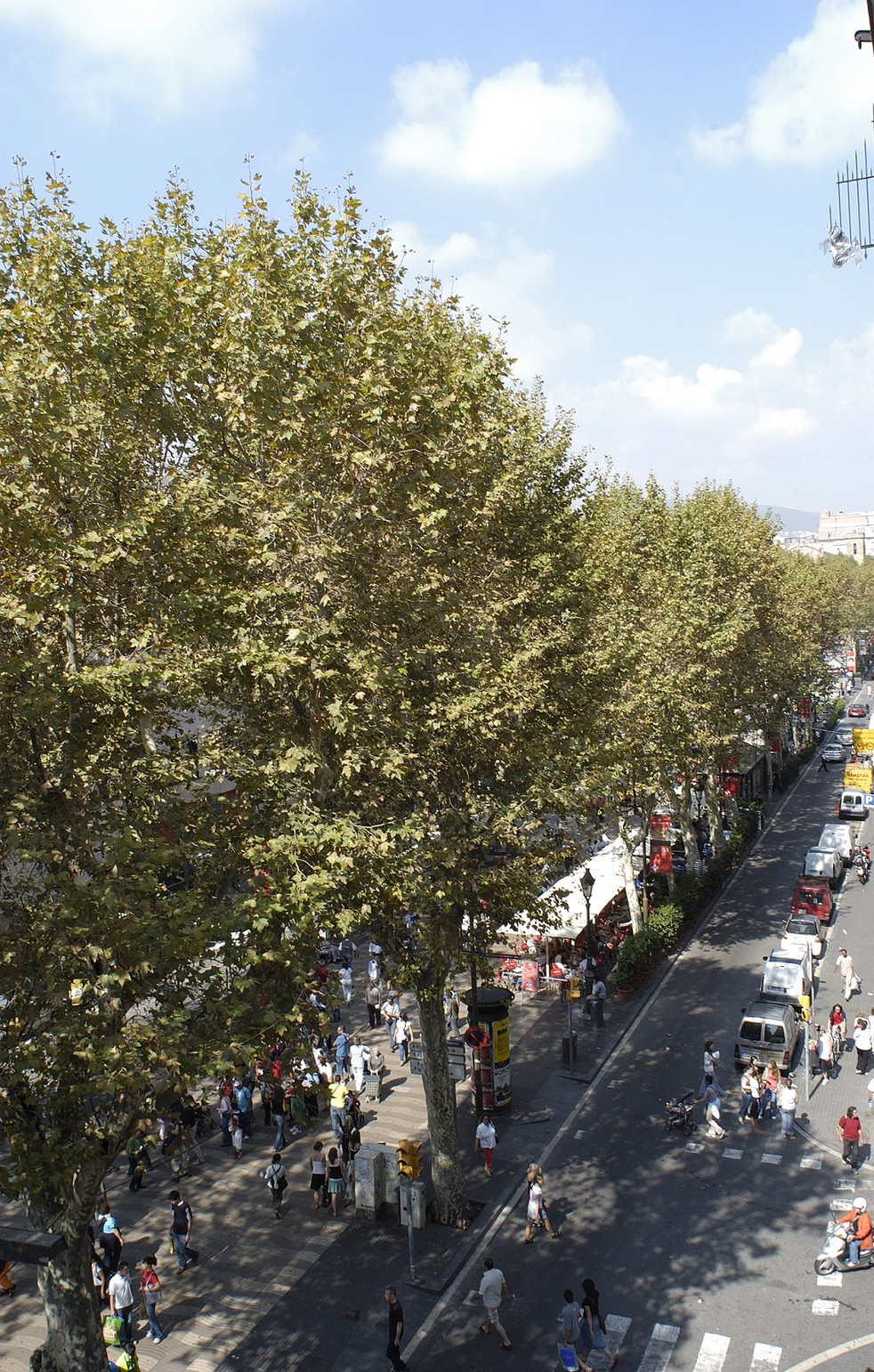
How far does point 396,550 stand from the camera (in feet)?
50.6

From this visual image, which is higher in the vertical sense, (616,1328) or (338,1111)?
(338,1111)

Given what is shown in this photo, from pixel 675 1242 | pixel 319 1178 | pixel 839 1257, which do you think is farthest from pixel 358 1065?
pixel 839 1257

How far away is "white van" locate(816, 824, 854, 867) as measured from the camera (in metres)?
39.5

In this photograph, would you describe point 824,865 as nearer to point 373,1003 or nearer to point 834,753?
point 373,1003

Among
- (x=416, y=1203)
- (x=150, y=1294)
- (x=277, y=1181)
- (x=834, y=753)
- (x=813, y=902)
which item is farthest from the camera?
(x=834, y=753)

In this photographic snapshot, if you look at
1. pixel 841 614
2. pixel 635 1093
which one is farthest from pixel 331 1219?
pixel 841 614

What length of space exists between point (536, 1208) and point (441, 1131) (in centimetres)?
196

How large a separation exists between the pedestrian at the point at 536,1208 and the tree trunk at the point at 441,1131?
1.29 m

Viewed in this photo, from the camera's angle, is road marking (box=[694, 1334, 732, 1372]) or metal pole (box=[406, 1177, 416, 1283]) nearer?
road marking (box=[694, 1334, 732, 1372])

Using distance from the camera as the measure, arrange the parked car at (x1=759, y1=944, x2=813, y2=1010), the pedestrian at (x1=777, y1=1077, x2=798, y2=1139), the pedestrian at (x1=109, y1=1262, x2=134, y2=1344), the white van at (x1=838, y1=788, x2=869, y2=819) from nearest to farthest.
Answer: the pedestrian at (x1=109, y1=1262, x2=134, y2=1344), the pedestrian at (x1=777, y1=1077, x2=798, y2=1139), the parked car at (x1=759, y1=944, x2=813, y2=1010), the white van at (x1=838, y1=788, x2=869, y2=819)

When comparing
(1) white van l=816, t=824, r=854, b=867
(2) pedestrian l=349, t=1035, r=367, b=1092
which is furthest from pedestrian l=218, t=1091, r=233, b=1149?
(1) white van l=816, t=824, r=854, b=867

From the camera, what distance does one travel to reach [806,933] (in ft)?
100

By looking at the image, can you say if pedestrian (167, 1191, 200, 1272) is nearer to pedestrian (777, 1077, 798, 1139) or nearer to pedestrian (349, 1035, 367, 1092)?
pedestrian (349, 1035, 367, 1092)

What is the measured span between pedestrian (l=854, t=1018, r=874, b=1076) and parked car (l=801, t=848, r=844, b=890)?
47.6ft
